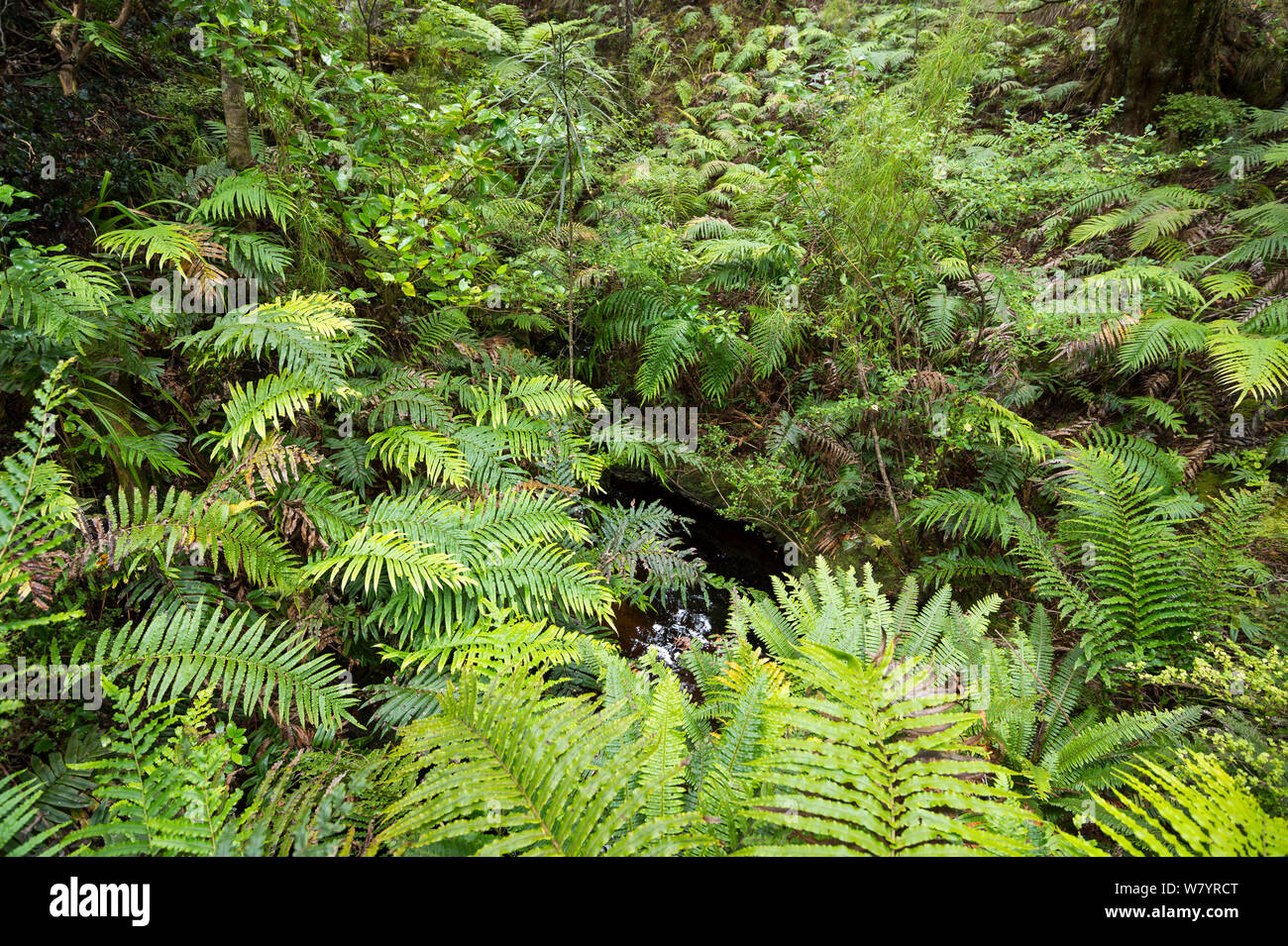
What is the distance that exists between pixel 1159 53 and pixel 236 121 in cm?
752

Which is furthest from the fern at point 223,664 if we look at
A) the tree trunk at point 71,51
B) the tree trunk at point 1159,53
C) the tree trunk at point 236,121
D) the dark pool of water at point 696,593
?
the tree trunk at point 1159,53

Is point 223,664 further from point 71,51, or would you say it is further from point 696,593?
point 71,51

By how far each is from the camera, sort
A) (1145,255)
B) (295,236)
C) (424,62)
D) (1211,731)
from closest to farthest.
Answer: (1211,731)
(295,236)
(1145,255)
(424,62)

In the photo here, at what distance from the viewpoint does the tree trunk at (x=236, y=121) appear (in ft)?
9.35

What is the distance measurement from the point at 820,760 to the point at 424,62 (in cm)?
596

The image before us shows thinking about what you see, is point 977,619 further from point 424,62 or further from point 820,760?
point 424,62

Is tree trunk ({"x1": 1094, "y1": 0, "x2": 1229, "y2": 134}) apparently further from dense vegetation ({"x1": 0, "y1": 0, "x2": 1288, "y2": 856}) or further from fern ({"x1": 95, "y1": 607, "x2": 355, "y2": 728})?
fern ({"x1": 95, "y1": 607, "x2": 355, "y2": 728})

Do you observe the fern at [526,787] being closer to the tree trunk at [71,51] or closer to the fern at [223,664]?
the fern at [223,664]

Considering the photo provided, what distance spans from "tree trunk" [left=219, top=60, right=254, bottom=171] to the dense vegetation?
42 millimetres

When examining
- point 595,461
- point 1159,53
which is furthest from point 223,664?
point 1159,53

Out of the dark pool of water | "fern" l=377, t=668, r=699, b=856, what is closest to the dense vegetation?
"fern" l=377, t=668, r=699, b=856

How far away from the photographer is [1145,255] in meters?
4.41

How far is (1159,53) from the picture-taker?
198 inches
